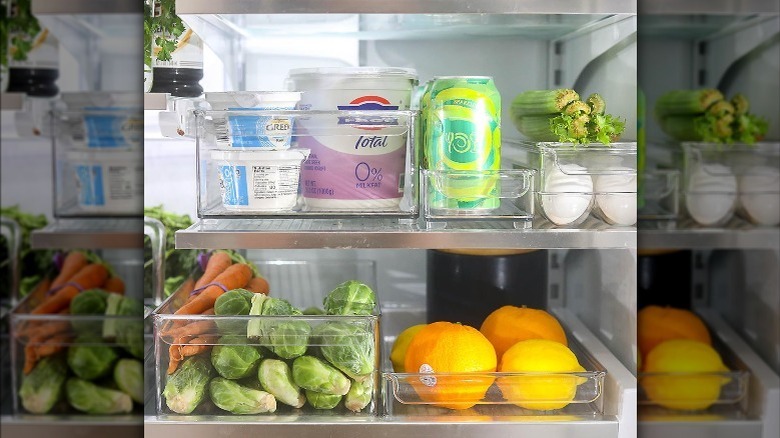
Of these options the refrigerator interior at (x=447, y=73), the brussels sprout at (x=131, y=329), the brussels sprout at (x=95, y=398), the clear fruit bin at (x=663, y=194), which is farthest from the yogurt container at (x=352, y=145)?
the clear fruit bin at (x=663, y=194)

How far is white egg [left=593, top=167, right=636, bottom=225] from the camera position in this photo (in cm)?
134

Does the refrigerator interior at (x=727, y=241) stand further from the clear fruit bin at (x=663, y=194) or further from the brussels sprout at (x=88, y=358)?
the brussels sprout at (x=88, y=358)

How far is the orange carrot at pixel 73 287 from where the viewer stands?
1388 mm

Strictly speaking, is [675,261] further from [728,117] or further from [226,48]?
[226,48]

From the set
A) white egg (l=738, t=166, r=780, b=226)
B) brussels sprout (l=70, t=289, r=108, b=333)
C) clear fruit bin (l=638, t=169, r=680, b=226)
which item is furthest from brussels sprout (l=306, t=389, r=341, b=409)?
white egg (l=738, t=166, r=780, b=226)

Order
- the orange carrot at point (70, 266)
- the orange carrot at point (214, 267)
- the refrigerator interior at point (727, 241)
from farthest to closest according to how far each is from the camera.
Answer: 1. the orange carrot at point (214, 267)
2. the orange carrot at point (70, 266)
3. the refrigerator interior at point (727, 241)

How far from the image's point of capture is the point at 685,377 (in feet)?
1.93

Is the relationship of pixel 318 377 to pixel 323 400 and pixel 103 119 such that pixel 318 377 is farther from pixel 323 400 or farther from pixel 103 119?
pixel 103 119

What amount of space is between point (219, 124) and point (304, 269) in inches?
19.5

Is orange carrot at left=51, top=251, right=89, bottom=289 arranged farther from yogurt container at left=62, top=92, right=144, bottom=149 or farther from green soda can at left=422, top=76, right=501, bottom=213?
green soda can at left=422, top=76, right=501, bottom=213

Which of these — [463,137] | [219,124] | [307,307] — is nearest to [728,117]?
[463,137]

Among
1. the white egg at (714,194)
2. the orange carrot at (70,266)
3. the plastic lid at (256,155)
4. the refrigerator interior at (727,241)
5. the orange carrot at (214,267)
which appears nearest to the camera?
the refrigerator interior at (727,241)

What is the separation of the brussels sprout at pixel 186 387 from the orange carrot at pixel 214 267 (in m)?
0.23

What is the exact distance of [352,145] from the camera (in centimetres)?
135
